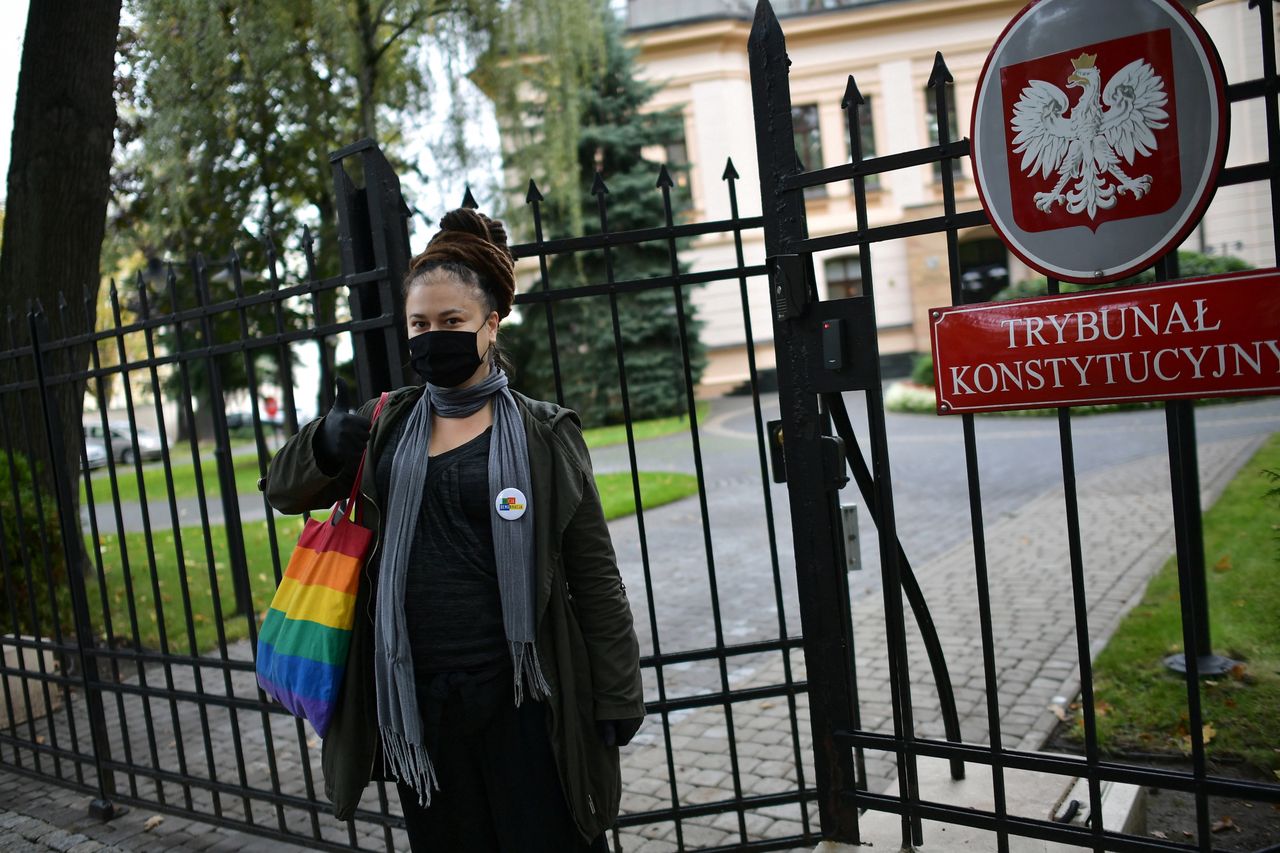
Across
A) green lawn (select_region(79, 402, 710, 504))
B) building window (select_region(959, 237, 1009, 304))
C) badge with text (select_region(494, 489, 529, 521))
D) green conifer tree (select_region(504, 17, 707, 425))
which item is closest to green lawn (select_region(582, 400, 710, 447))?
green lawn (select_region(79, 402, 710, 504))

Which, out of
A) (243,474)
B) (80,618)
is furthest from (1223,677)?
(243,474)

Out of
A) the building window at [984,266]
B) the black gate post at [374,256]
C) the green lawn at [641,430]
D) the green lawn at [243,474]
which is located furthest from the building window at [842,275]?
the black gate post at [374,256]

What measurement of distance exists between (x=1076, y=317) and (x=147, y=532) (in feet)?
12.0

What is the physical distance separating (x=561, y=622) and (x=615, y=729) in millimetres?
313

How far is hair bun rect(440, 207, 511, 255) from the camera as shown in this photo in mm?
2598

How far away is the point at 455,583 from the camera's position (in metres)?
2.37

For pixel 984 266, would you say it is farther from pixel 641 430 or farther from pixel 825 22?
pixel 641 430

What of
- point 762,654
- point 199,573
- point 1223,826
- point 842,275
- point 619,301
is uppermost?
point 842,275

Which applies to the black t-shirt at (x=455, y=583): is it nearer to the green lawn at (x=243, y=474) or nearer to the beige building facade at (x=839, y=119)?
the green lawn at (x=243, y=474)

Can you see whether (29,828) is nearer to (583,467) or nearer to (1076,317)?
(583,467)

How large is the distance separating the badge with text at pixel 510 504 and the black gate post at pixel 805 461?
904 millimetres

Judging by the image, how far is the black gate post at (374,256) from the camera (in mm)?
3152

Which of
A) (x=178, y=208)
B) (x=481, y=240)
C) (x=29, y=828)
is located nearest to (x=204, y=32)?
(x=178, y=208)

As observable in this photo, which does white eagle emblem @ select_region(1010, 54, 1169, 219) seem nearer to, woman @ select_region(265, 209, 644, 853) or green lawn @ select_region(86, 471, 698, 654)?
woman @ select_region(265, 209, 644, 853)
